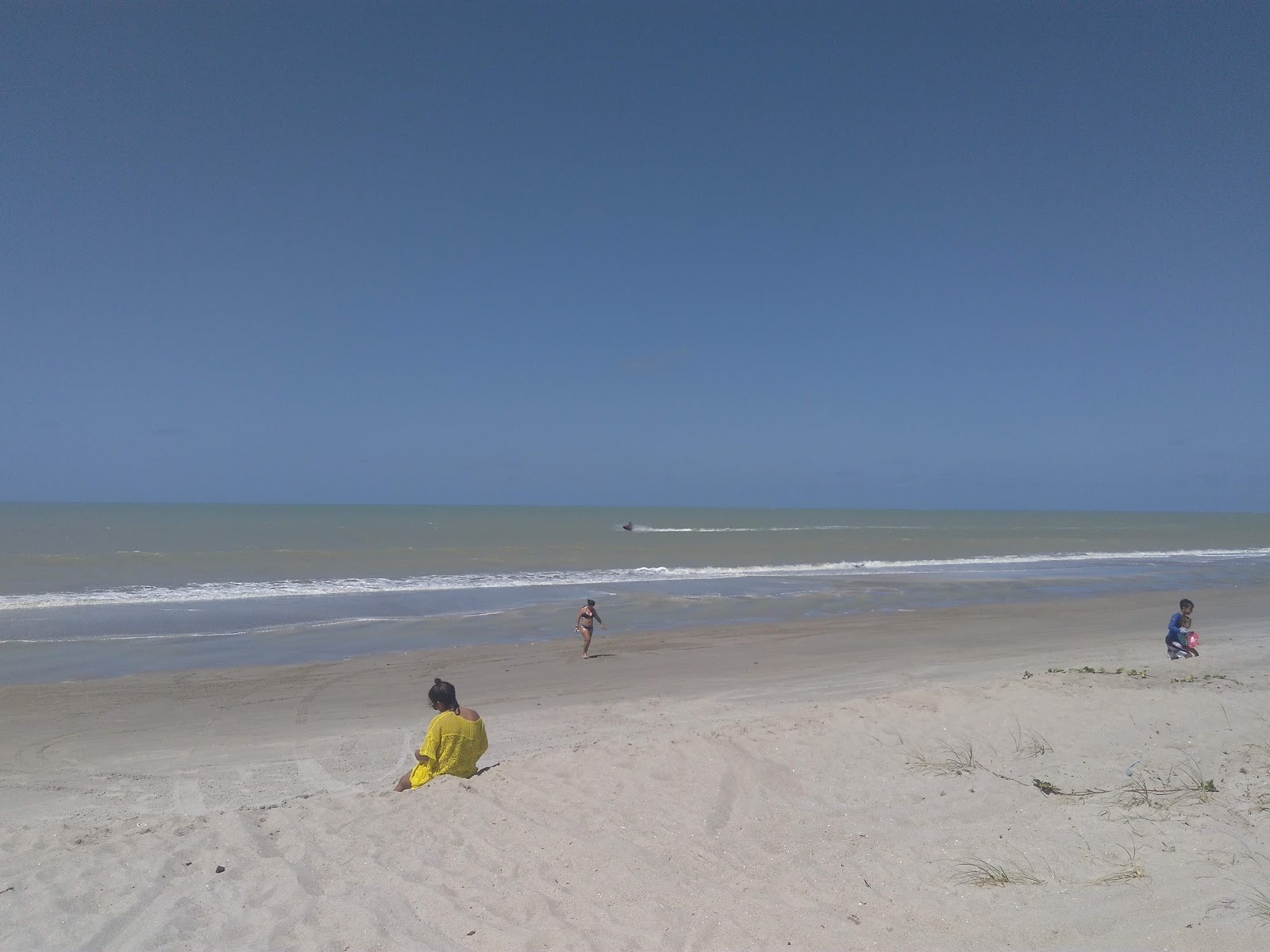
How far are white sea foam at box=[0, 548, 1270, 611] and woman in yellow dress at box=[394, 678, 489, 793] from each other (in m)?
17.1

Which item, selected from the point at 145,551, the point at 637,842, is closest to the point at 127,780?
the point at 637,842

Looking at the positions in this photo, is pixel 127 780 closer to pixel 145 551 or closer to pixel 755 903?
pixel 755 903

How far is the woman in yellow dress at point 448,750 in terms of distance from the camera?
6820 millimetres

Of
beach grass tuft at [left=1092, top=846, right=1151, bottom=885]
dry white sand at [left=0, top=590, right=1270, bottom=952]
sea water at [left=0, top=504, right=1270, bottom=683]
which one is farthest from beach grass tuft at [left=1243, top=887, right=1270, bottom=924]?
sea water at [left=0, top=504, right=1270, bottom=683]

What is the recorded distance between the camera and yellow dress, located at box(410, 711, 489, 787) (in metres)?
6.84

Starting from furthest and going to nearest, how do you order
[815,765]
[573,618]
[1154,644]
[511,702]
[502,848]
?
[573,618]
[1154,644]
[511,702]
[815,765]
[502,848]

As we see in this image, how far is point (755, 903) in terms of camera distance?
4.71 meters

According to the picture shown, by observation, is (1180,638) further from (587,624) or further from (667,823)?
(667,823)

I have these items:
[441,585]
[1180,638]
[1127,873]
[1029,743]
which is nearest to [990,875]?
[1127,873]

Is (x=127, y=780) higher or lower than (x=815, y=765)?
lower

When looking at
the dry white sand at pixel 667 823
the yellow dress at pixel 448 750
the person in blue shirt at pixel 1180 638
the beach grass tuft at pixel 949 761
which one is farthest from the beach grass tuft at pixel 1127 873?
the person in blue shirt at pixel 1180 638

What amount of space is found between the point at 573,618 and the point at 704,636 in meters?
3.68

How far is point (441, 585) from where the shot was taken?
25.5 m

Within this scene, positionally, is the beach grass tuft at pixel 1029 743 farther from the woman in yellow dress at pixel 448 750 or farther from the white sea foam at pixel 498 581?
the white sea foam at pixel 498 581
